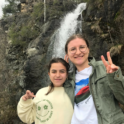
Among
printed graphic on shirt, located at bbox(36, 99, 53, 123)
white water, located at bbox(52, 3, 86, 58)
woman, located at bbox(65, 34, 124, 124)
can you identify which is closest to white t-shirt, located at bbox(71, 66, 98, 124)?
woman, located at bbox(65, 34, 124, 124)

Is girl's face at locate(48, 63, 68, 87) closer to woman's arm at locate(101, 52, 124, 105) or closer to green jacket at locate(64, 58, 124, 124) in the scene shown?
green jacket at locate(64, 58, 124, 124)

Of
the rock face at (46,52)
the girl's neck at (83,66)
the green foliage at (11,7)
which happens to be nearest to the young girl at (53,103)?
the girl's neck at (83,66)

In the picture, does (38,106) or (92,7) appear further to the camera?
(92,7)

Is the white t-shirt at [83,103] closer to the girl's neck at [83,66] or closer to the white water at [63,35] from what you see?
the girl's neck at [83,66]

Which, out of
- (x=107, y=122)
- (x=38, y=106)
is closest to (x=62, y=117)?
(x=38, y=106)

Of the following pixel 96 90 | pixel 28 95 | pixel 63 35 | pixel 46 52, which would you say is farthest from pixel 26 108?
pixel 63 35

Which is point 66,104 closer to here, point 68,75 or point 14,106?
point 68,75

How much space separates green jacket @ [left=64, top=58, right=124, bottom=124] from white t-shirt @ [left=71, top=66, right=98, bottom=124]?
8 centimetres

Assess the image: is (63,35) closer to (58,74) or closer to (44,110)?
(58,74)

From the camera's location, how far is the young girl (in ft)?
5.83

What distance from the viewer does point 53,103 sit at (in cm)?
183

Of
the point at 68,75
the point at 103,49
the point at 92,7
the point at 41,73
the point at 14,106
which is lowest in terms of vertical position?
the point at 14,106

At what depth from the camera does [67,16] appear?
14227 millimetres

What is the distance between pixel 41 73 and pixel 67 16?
8.18m
